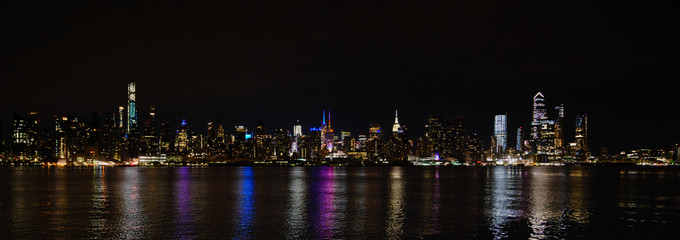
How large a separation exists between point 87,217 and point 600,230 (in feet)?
123

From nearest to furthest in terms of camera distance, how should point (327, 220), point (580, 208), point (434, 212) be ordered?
point (327, 220)
point (434, 212)
point (580, 208)

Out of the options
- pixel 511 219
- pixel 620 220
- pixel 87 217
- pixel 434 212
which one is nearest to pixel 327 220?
pixel 434 212

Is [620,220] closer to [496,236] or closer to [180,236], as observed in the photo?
[496,236]

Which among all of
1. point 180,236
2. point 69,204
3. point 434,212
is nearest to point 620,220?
point 434,212

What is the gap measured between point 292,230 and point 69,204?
92.8ft

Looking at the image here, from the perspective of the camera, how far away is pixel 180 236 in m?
34.6

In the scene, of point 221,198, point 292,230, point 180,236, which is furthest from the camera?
point 221,198

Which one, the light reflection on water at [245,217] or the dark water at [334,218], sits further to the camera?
the dark water at [334,218]

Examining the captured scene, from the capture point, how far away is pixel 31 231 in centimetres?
3622

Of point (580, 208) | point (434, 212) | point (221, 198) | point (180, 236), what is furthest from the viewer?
point (221, 198)

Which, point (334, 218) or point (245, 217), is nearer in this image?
point (334, 218)

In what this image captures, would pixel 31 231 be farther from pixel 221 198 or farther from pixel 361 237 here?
pixel 221 198

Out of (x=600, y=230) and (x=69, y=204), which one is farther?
(x=69, y=204)

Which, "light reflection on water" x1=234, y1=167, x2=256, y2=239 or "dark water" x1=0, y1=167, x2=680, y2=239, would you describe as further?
"dark water" x1=0, y1=167, x2=680, y2=239
